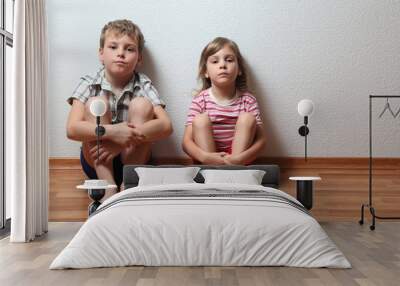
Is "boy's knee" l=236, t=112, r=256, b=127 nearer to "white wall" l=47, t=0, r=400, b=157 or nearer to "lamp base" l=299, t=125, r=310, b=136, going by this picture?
"white wall" l=47, t=0, r=400, b=157

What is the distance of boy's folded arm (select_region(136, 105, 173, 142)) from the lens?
248 inches

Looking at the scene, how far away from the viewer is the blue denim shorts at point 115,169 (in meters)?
6.41

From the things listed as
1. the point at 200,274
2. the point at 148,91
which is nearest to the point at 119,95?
the point at 148,91

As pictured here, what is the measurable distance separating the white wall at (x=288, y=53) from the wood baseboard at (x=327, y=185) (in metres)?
0.13

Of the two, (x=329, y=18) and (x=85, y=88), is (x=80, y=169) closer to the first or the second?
(x=85, y=88)

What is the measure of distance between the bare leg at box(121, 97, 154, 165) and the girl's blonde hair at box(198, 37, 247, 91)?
0.63 meters

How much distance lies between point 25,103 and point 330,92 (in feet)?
10.2

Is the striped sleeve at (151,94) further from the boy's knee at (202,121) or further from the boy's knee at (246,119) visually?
the boy's knee at (246,119)

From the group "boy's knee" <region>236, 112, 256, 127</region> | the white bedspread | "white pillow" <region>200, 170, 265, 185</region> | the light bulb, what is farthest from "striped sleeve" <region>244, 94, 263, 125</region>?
the white bedspread

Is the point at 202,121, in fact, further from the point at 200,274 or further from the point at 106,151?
the point at 200,274

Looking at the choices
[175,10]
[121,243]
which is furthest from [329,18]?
[121,243]

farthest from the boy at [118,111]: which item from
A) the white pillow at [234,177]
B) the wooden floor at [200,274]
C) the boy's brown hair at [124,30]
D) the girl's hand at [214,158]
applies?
the wooden floor at [200,274]

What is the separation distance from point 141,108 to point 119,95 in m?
0.31

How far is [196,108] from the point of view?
651cm
